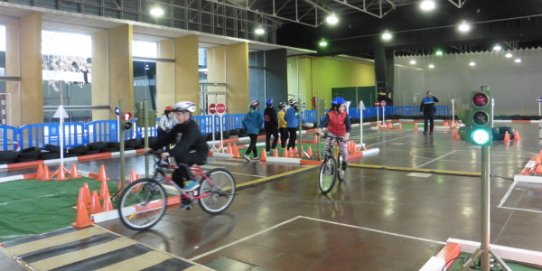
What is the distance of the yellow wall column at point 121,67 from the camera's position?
61.8 feet

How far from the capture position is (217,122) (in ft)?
68.2

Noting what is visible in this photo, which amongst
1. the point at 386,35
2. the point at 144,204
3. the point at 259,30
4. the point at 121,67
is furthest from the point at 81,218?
the point at 386,35

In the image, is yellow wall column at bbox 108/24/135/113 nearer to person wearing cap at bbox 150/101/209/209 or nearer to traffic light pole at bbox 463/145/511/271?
person wearing cap at bbox 150/101/209/209

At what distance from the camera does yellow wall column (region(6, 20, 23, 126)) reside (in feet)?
55.5

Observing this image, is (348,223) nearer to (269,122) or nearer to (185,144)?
(185,144)

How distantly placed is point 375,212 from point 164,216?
3.25m

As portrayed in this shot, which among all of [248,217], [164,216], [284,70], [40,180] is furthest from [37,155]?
[284,70]

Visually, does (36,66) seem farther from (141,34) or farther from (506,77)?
(506,77)

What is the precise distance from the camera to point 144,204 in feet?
21.3

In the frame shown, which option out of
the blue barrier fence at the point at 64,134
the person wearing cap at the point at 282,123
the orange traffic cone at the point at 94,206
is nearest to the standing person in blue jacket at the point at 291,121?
the person wearing cap at the point at 282,123

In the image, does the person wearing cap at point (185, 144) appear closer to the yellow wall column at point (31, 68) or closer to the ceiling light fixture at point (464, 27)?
the yellow wall column at point (31, 68)

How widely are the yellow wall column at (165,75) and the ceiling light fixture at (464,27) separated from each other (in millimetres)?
15120

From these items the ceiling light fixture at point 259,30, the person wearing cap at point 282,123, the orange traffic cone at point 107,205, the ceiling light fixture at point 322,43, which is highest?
the ceiling light fixture at point 259,30

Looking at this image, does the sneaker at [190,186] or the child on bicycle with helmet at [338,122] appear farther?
the child on bicycle with helmet at [338,122]
